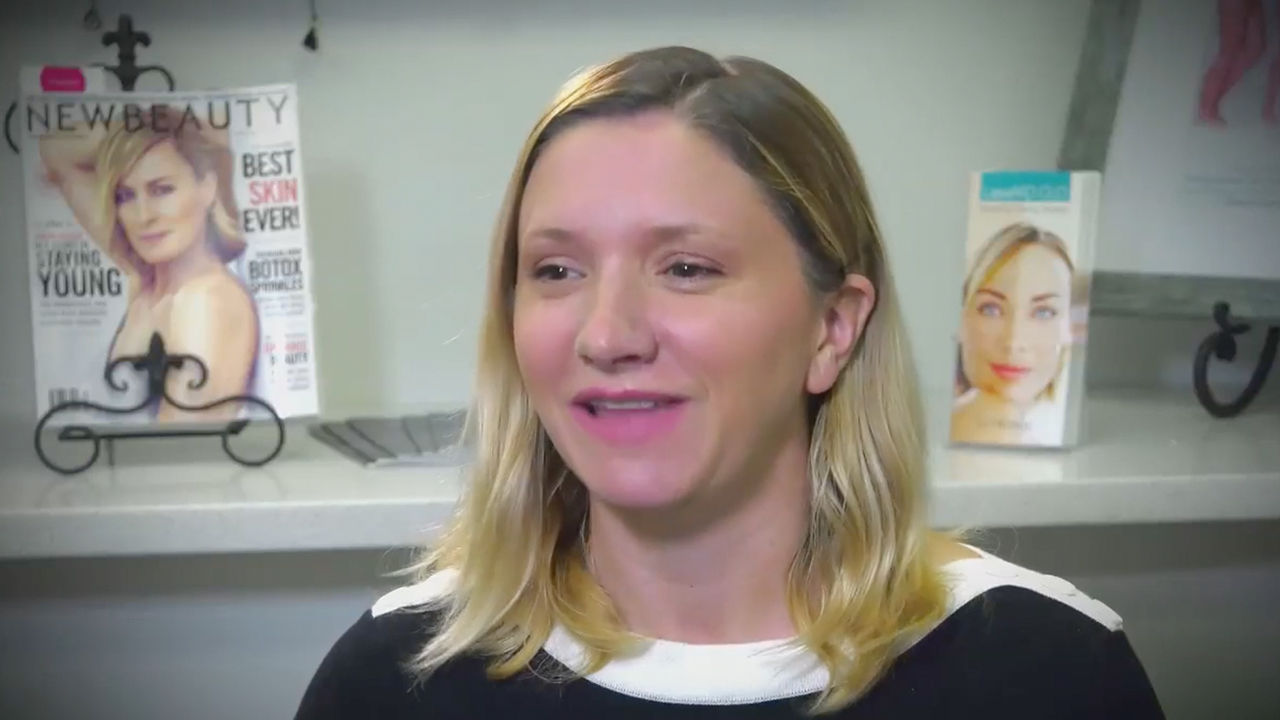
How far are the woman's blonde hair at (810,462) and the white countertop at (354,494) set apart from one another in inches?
6.8

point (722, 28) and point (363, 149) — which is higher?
point (722, 28)

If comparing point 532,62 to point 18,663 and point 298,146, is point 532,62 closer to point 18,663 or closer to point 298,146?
point 298,146

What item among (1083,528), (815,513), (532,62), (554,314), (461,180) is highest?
(532,62)

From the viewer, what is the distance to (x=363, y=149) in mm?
1330

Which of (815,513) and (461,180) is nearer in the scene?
(815,513)

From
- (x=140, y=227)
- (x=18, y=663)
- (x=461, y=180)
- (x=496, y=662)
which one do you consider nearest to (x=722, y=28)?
(x=461, y=180)

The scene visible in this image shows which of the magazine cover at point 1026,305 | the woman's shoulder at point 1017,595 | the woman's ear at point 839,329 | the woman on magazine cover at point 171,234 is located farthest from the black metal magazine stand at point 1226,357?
the woman on magazine cover at point 171,234

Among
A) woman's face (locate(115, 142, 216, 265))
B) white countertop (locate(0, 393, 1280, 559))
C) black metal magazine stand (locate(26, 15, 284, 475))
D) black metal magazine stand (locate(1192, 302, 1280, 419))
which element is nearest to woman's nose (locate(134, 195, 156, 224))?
woman's face (locate(115, 142, 216, 265))

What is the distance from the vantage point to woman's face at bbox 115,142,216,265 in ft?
3.66

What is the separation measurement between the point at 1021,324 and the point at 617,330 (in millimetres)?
634

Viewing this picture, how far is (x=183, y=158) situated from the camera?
1.12 metres

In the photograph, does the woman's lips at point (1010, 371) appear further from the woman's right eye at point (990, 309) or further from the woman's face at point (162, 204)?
the woman's face at point (162, 204)

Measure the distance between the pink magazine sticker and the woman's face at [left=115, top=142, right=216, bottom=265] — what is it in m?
0.10

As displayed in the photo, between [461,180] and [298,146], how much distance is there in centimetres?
25
